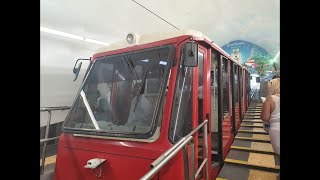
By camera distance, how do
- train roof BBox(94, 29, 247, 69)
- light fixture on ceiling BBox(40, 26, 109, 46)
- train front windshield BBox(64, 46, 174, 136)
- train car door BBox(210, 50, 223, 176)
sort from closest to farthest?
1. train front windshield BBox(64, 46, 174, 136)
2. train roof BBox(94, 29, 247, 69)
3. train car door BBox(210, 50, 223, 176)
4. light fixture on ceiling BBox(40, 26, 109, 46)

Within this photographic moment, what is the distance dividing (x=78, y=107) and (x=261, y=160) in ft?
8.67

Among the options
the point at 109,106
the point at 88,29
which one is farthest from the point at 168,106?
the point at 88,29

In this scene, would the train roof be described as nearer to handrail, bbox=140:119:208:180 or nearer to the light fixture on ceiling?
handrail, bbox=140:119:208:180

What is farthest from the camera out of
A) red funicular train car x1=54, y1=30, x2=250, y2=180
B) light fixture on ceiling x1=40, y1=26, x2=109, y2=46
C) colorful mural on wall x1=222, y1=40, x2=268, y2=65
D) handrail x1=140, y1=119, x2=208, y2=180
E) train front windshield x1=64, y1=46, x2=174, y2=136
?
colorful mural on wall x1=222, y1=40, x2=268, y2=65

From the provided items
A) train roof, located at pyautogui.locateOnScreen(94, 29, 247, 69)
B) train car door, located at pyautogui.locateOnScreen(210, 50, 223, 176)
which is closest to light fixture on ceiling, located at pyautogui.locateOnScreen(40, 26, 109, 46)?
train roof, located at pyautogui.locateOnScreen(94, 29, 247, 69)

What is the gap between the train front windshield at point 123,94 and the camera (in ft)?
6.66

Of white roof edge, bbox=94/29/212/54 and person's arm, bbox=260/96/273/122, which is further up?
white roof edge, bbox=94/29/212/54

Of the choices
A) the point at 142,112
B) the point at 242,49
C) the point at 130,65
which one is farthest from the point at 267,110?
the point at 242,49

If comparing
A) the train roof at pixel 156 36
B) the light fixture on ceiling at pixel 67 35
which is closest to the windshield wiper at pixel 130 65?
the train roof at pixel 156 36

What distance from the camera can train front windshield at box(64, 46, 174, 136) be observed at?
79.9 inches

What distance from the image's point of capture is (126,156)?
6.12 feet

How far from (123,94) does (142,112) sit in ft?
1.43

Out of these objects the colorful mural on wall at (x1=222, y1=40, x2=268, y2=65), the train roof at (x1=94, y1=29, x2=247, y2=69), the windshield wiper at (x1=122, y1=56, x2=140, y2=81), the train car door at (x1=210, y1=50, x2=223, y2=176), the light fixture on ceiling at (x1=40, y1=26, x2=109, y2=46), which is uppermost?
the colorful mural on wall at (x1=222, y1=40, x2=268, y2=65)

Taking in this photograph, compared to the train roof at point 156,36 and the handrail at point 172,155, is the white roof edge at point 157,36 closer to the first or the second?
the train roof at point 156,36
